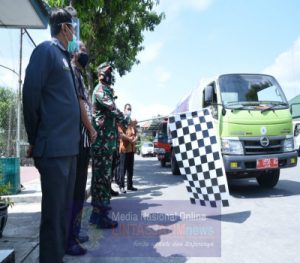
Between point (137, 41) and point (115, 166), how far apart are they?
32.1 ft

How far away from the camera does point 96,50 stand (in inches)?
497

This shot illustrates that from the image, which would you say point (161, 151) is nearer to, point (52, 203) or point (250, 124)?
point (250, 124)

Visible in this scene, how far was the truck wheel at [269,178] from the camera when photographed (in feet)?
24.3

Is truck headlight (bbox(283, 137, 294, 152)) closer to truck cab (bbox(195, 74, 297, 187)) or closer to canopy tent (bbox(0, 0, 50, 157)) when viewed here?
truck cab (bbox(195, 74, 297, 187))

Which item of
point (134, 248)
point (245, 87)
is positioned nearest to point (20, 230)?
point (134, 248)

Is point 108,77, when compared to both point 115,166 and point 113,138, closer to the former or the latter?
point 113,138

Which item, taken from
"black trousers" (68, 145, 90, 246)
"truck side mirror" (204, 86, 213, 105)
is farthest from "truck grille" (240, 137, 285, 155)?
"black trousers" (68, 145, 90, 246)

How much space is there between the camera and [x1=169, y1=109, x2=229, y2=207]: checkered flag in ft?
15.7

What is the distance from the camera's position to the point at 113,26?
37.3 feet

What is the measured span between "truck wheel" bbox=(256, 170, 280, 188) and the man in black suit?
5.74 metres

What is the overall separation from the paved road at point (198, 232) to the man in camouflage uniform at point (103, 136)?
1.62 ft

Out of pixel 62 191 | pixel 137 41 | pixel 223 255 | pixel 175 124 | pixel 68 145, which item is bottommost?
pixel 223 255

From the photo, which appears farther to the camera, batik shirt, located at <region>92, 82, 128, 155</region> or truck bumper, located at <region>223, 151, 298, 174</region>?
truck bumper, located at <region>223, 151, 298, 174</region>

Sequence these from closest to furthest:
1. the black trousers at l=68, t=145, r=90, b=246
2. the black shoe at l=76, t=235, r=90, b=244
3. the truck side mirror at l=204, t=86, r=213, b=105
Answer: the black trousers at l=68, t=145, r=90, b=246
the black shoe at l=76, t=235, r=90, b=244
the truck side mirror at l=204, t=86, r=213, b=105
